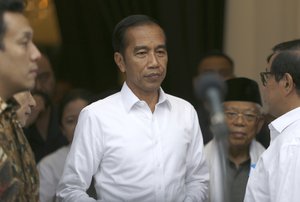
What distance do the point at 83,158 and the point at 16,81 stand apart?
88 cm

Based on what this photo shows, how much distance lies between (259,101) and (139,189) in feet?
3.76

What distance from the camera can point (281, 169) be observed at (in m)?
3.37

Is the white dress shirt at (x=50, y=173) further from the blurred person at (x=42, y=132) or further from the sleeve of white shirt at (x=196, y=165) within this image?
the sleeve of white shirt at (x=196, y=165)

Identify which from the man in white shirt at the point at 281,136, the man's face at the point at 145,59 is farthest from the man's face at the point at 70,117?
the man in white shirt at the point at 281,136

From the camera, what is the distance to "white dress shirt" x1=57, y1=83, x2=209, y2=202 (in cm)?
375

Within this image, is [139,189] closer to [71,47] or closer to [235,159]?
[235,159]

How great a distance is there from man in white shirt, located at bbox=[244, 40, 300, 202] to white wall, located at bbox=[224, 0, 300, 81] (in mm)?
1963

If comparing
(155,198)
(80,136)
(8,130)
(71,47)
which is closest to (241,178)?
(155,198)

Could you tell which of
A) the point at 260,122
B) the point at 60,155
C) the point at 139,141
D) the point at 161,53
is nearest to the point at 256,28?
the point at 260,122

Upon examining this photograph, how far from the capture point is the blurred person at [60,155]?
4.70 meters

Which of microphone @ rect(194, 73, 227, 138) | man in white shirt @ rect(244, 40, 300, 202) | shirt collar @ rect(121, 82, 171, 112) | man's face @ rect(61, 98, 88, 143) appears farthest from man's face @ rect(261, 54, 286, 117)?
man's face @ rect(61, 98, 88, 143)

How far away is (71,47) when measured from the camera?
26.1ft

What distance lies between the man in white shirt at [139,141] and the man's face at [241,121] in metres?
0.55

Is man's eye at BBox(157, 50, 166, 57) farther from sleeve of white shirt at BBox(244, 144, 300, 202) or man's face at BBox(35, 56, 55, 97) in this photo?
man's face at BBox(35, 56, 55, 97)
